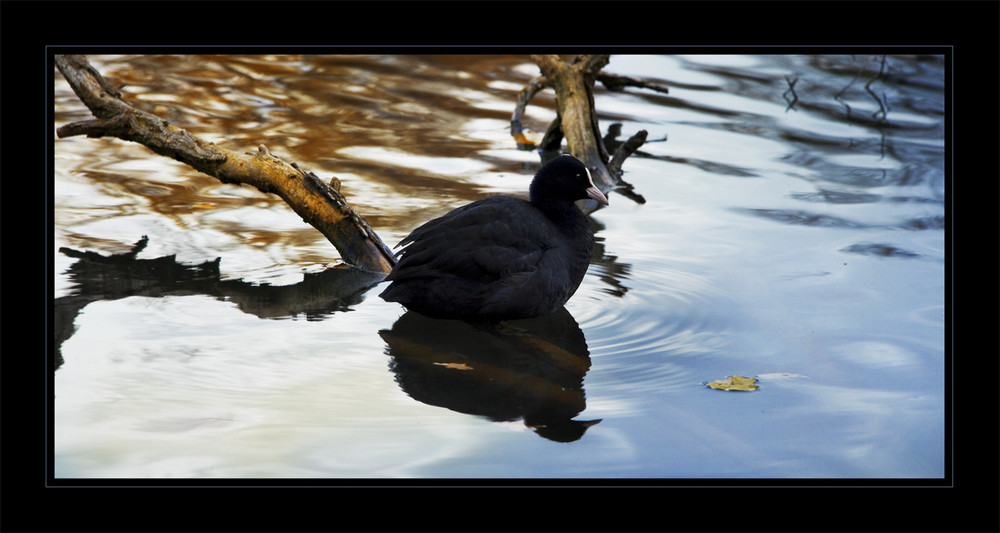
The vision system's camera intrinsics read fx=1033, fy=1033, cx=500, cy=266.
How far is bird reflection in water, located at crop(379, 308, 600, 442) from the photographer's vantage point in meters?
4.90

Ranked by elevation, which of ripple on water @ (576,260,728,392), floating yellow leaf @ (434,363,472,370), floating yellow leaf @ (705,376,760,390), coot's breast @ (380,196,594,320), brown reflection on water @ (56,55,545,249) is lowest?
floating yellow leaf @ (705,376,760,390)

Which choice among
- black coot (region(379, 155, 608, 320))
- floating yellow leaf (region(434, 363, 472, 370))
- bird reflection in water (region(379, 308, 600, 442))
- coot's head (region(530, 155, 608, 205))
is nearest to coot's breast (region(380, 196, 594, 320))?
black coot (region(379, 155, 608, 320))

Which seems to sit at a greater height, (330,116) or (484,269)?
(330,116)

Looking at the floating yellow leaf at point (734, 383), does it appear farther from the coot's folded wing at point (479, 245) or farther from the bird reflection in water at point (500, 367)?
the coot's folded wing at point (479, 245)

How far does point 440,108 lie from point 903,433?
7.17 metres

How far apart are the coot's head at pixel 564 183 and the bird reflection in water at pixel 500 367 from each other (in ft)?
2.29

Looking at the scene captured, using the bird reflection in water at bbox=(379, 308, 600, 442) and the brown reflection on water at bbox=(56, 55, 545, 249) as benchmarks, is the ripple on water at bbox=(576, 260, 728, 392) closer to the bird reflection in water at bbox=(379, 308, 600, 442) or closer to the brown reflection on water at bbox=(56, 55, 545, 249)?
the bird reflection in water at bbox=(379, 308, 600, 442)

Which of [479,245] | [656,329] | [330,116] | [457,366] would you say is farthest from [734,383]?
[330,116]

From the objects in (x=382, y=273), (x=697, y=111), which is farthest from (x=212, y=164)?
(x=697, y=111)

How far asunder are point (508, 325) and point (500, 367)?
0.70m

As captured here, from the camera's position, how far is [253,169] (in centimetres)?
680

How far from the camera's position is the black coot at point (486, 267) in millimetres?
5715

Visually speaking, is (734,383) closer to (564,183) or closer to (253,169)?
(564,183)

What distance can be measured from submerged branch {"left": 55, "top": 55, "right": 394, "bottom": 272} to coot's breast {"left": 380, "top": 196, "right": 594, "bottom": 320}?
928 mm
